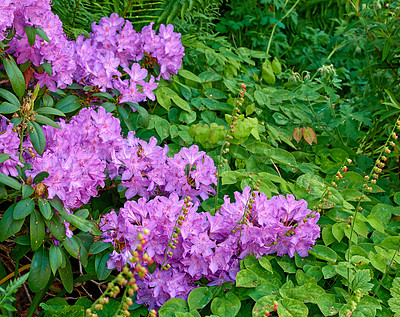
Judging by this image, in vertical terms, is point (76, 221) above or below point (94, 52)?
below

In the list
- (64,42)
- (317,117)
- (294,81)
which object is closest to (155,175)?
(64,42)

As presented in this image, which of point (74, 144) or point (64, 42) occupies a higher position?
point (64, 42)

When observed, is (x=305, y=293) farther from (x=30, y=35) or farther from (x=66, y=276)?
(x=30, y=35)

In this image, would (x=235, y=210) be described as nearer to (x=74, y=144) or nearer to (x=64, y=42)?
(x=74, y=144)

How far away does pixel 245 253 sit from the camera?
161cm

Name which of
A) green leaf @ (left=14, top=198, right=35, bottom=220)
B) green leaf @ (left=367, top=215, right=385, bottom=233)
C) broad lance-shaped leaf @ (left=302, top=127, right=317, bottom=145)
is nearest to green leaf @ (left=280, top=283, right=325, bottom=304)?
green leaf @ (left=367, top=215, right=385, bottom=233)

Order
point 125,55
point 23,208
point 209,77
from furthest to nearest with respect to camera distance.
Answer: point 209,77, point 125,55, point 23,208

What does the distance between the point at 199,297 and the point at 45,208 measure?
59cm

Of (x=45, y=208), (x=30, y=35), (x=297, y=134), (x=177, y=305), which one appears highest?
(x=30, y=35)

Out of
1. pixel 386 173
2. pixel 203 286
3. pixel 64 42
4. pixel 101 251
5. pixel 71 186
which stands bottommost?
pixel 386 173

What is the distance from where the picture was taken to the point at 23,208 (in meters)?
1.29

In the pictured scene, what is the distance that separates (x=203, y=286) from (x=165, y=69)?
1068 mm

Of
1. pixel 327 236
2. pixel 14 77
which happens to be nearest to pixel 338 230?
pixel 327 236

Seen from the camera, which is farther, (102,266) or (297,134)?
(297,134)
